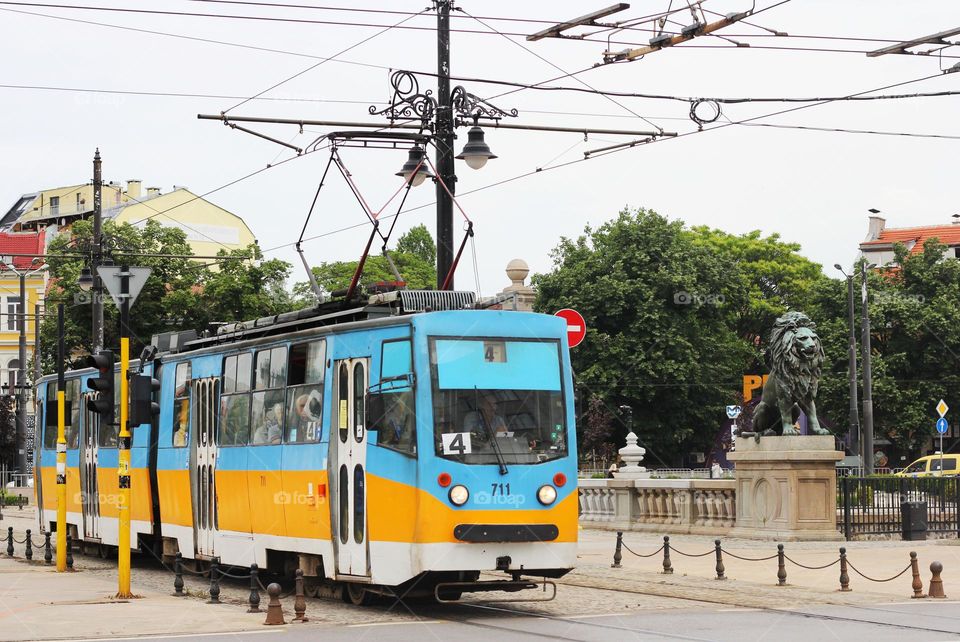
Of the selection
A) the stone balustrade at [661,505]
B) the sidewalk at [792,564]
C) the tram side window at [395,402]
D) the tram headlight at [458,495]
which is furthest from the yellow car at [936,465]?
the tram headlight at [458,495]

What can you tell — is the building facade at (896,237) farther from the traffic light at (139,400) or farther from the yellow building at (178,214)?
the traffic light at (139,400)

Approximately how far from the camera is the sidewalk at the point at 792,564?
20.0m

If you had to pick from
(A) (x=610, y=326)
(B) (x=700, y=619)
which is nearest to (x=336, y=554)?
(B) (x=700, y=619)

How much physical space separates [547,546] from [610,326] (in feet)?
164

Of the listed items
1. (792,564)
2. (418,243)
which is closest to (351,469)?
(792,564)

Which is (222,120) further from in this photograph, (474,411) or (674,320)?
(674,320)

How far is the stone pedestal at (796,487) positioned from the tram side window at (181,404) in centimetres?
1108

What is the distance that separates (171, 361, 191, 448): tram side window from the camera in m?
22.8

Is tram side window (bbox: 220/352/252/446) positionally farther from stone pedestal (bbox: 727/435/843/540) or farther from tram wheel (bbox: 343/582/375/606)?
stone pedestal (bbox: 727/435/843/540)

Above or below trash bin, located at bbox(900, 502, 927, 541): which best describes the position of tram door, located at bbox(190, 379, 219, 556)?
above

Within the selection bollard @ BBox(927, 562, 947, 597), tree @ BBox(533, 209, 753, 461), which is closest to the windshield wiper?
bollard @ BBox(927, 562, 947, 597)

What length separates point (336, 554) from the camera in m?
17.5

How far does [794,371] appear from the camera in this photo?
1115 inches

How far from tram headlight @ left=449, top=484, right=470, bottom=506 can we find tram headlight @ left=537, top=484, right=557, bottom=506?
0.91 meters
